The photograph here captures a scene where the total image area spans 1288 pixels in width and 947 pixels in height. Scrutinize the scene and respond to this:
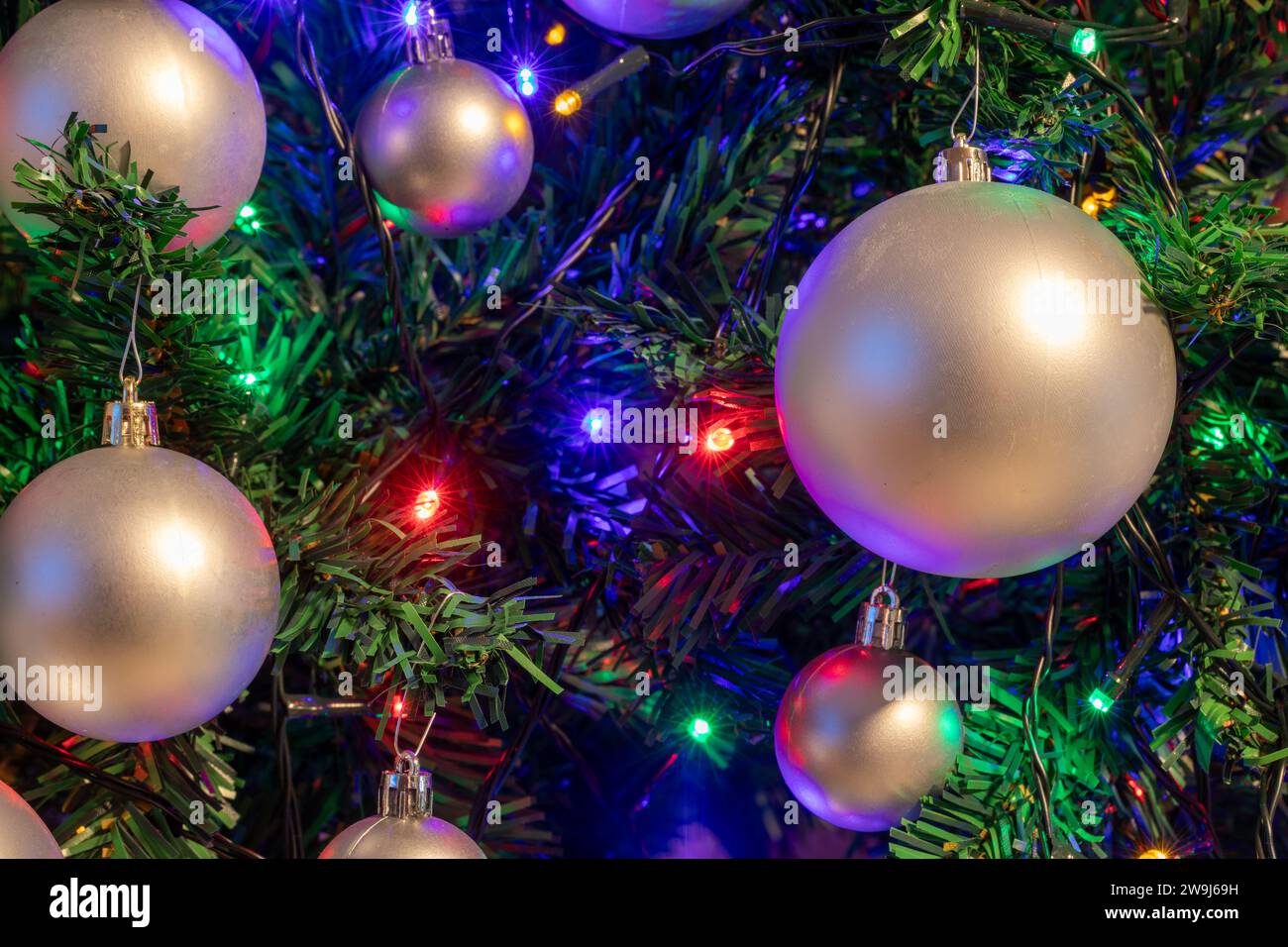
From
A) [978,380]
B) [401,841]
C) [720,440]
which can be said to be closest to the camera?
[978,380]

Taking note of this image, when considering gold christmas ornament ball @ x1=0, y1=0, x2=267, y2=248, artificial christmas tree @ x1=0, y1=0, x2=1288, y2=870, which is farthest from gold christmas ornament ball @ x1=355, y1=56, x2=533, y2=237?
gold christmas ornament ball @ x1=0, y1=0, x2=267, y2=248

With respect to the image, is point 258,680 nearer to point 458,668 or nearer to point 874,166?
point 458,668

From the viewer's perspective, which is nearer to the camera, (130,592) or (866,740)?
(130,592)

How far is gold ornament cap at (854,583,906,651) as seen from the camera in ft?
2.34

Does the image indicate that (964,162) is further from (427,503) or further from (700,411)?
(427,503)

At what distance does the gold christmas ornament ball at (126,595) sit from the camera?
1.81 ft

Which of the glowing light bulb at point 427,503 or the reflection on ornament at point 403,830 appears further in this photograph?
the glowing light bulb at point 427,503

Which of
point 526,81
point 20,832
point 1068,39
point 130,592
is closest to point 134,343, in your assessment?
point 130,592

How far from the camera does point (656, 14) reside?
0.70m

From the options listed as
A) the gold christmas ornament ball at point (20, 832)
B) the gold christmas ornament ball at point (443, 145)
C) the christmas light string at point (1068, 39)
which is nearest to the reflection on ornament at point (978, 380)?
the christmas light string at point (1068, 39)

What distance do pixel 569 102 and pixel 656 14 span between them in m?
0.11

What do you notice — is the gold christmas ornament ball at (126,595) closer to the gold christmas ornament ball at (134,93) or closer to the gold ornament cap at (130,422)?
the gold ornament cap at (130,422)
